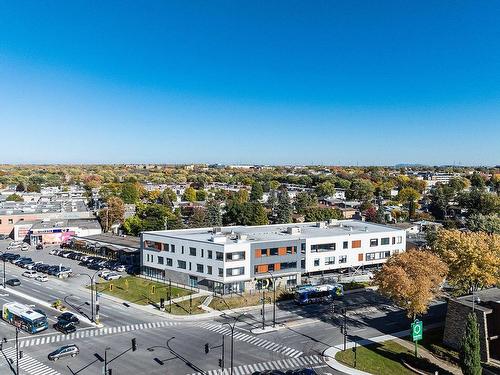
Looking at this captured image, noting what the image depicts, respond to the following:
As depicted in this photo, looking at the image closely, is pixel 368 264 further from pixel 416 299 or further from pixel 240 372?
pixel 240 372

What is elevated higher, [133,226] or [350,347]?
[133,226]

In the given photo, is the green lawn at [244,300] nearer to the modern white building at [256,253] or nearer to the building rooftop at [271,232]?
the modern white building at [256,253]

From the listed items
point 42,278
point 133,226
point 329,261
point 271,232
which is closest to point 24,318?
point 42,278

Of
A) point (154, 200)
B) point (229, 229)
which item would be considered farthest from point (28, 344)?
point (154, 200)

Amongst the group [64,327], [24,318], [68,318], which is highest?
[24,318]

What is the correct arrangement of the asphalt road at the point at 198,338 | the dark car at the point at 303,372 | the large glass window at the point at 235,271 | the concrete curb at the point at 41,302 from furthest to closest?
the large glass window at the point at 235,271, the concrete curb at the point at 41,302, the asphalt road at the point at 198,338, the dark car at the point at 303,372

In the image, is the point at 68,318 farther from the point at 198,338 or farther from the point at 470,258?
the point at 470,258

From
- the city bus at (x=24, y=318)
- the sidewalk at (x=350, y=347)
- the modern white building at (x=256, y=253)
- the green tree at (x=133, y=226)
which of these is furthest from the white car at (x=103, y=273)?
the sidewalk at (x=350, y=347)
